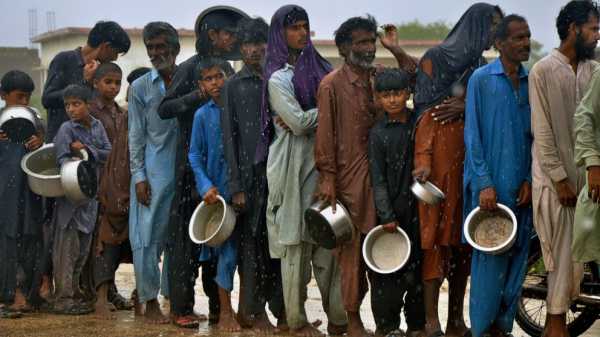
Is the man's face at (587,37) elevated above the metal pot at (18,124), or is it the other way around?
the man's face at (587,37)

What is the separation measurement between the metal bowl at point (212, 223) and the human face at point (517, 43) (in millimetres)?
2344

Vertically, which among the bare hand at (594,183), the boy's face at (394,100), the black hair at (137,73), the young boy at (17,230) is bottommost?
the young boy at (17,230)

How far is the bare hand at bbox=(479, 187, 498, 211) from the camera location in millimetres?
7789

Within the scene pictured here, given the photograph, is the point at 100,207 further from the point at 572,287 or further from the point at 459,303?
the point at 572,287

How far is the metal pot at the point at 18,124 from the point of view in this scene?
34.5 feet

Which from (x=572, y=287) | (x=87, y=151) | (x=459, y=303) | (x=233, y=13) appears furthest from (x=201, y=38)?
(x=572, y=287)

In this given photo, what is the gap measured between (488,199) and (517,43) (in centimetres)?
98

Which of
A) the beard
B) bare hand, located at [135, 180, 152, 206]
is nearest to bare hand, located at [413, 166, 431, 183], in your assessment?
the beard

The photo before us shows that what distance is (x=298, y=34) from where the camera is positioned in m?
8.84

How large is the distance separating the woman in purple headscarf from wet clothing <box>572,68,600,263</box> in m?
1.97

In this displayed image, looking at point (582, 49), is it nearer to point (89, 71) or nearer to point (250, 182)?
point (250, 182)

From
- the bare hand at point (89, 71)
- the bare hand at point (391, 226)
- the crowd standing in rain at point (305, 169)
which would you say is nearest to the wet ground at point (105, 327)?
the crowd standing in rain at point (305, 169)

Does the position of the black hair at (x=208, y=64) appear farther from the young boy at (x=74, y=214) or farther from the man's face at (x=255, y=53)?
the young boy at (x=74, y=214)

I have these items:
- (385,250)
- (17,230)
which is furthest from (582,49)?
(17,230)
